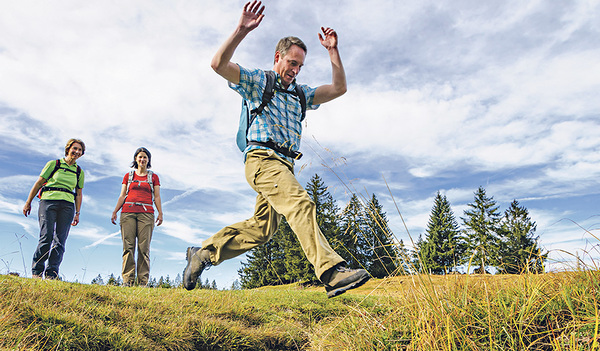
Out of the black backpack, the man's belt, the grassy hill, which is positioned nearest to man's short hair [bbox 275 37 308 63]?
the black backpack

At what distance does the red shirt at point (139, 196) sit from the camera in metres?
7.91

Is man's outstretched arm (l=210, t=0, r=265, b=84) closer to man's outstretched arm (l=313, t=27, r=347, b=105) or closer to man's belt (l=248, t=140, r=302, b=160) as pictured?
man's belt (l=248, t=140, r=302, b=160)

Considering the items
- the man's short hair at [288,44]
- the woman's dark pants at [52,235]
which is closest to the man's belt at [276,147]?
the man's short hair at [288,44]

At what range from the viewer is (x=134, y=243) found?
7.92 metres

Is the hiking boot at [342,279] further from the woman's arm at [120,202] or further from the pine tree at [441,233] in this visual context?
the pine tree at [441,233]

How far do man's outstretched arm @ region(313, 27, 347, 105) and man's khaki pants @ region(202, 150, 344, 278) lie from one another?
1229mm

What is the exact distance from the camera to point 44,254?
7.11 metres

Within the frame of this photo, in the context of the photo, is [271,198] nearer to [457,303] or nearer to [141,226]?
[457,303]

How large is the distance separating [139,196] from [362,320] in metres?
6.28

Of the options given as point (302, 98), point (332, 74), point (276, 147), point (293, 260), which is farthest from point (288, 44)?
point (293, 260)

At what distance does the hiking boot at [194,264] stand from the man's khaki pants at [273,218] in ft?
0.35

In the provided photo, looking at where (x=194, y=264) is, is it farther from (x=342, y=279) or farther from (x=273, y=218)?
(x=342, y=279)

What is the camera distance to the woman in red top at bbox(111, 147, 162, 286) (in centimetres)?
783

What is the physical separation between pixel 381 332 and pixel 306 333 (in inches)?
58.0
